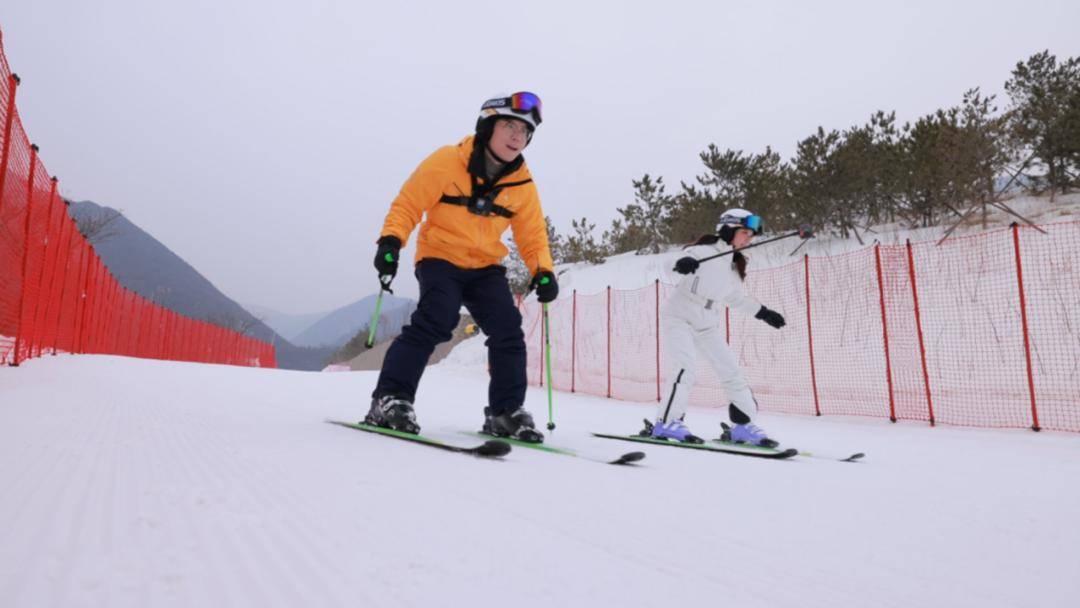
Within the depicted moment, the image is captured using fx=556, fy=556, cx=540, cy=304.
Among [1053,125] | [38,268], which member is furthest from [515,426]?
[1053,125]

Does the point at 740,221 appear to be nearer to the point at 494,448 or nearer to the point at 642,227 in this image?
the point at 494,448

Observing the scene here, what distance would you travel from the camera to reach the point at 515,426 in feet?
9.58

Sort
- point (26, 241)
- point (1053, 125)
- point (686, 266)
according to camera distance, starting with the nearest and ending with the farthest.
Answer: point (686, 266) → point (26, 241) → point (1053, 125)

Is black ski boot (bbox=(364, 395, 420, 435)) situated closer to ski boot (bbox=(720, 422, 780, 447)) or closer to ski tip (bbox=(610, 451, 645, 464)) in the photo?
ski tip (bbox=(610, 451, 645, 464))

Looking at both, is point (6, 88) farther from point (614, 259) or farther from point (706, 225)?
point (614, 259)

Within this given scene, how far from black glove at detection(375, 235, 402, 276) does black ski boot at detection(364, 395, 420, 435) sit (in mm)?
647

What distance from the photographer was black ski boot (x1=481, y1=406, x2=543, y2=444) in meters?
2.81

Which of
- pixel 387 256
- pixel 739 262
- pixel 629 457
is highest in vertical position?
pixel 739 262

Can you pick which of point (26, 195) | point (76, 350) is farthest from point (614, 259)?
point (26, 195)

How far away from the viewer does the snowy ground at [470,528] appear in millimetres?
842

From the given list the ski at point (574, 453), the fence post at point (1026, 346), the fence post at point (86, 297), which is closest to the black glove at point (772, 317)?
the ski at point (574, 453)

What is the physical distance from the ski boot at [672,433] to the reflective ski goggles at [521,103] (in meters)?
2.10

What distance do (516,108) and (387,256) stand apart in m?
1.03

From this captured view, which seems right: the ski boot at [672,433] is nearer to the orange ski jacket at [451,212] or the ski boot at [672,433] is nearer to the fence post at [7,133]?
the orange ski jacket at [451,212]
